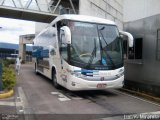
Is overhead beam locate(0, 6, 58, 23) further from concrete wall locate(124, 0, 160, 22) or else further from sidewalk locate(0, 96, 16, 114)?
sidewalk locate(0, 96, 16, 114)

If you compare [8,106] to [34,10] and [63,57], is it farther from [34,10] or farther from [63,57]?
[34,10]

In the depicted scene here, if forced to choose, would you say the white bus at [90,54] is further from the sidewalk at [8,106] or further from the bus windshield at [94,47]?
the sidewalk at [8,106]

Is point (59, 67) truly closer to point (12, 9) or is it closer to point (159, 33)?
point (159, 33)

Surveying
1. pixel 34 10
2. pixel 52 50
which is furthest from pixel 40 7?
pixel 52 50

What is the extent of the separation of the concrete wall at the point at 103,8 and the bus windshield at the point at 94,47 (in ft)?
99.4

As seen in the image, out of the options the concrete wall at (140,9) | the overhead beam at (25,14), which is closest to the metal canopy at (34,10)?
the overhead beam at (25,14)

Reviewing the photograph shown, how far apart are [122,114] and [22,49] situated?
58.0m

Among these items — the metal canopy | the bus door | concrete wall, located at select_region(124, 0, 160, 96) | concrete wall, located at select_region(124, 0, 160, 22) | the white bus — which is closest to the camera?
Result: the white bus

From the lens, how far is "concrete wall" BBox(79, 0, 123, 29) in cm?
4469

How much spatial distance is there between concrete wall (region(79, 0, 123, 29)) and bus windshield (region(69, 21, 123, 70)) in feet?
99.4

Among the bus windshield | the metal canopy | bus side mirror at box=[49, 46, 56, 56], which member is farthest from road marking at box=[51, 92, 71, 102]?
the metal canopy

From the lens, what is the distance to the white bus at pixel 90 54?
12.1 meters

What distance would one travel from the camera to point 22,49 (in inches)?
2589

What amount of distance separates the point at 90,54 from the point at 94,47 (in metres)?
0.38
